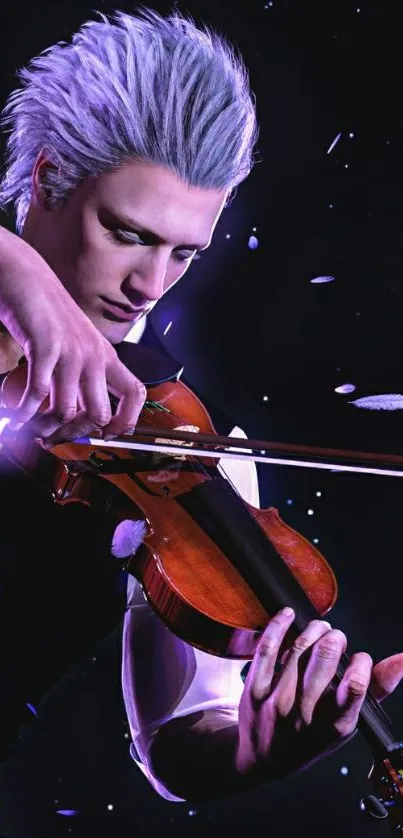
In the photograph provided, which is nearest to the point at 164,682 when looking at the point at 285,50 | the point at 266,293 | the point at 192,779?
the point at 192,779

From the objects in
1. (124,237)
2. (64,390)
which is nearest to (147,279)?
(124,237)

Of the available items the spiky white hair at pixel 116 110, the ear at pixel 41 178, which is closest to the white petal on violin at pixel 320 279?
the spiky white hair at pixel 116 110

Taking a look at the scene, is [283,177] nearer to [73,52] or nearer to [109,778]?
[73,52]

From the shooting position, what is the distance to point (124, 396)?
917 mm

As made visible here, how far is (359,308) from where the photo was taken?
164 cm

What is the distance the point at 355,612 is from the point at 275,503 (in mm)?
270

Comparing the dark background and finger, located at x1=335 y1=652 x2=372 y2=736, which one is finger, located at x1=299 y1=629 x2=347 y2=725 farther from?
the dark background

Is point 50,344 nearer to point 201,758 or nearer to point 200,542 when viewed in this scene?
point 200,542

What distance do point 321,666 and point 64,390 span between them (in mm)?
420

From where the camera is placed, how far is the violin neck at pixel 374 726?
0.93m

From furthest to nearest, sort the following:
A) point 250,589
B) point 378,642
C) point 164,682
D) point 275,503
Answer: point 378,642
point 275,503
point 164,682
point 250,589

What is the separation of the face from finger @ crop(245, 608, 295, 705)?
0.55m

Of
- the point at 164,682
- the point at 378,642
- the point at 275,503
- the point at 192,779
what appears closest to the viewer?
the point at 192,779

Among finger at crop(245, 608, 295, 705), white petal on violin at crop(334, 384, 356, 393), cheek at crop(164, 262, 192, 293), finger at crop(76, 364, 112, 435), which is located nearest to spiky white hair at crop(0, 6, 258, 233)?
cheek at crop(164, 262, 192, 293)
